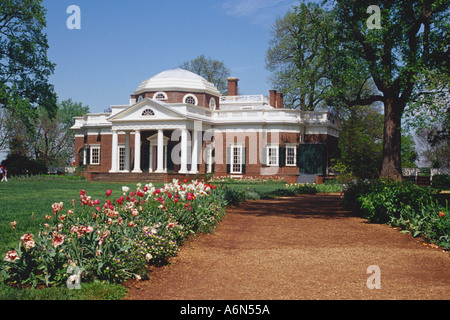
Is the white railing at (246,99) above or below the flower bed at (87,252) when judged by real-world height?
above

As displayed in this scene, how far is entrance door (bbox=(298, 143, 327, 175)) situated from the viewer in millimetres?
37844

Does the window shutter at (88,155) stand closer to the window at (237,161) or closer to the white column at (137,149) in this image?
the white column at (137,149)

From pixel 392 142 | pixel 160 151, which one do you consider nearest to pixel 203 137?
pixel 160 151

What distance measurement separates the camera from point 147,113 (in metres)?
37.4

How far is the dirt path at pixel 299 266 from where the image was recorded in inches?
242

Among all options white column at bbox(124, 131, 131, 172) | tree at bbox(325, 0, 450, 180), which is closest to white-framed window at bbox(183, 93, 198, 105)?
white column at bbox(124, 131, 131, 172)

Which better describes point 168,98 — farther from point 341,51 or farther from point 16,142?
point 341,51

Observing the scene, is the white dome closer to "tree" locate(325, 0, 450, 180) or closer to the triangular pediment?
the triangular pediment

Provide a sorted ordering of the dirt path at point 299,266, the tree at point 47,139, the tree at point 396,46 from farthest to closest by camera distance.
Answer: the tree at point 47,139
the tree at point 396,46
the dirt path at point 299,266

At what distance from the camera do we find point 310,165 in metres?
38.0

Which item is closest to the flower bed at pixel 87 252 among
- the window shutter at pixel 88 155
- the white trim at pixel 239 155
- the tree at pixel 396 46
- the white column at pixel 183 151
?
the tree at pixel 396 46

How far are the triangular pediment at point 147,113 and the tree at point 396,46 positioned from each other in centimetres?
1983
